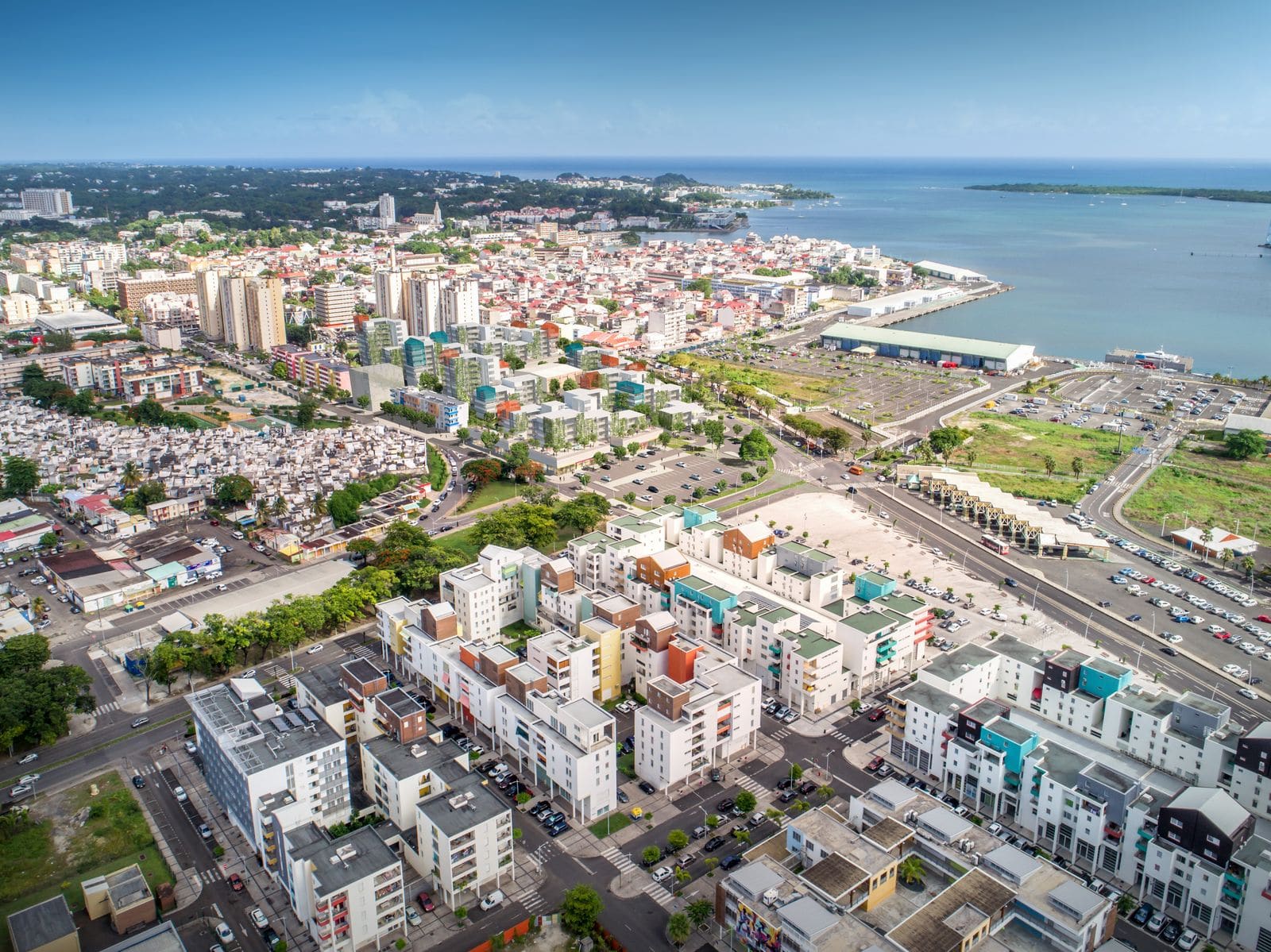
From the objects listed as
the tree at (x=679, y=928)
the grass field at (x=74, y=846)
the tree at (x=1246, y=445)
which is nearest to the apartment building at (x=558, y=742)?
the tree at (x=679, y=928)

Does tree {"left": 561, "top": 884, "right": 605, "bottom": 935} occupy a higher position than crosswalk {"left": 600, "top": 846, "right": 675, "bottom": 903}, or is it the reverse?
tree {"left": 561, "top": 884, "right": 605, "bottom": 935}

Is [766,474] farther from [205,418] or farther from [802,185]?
[802,185]

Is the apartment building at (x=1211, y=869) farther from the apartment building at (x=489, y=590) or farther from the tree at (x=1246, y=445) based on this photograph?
the tree at (x=1246, y=445)

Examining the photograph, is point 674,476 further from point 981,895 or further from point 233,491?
point 981,895

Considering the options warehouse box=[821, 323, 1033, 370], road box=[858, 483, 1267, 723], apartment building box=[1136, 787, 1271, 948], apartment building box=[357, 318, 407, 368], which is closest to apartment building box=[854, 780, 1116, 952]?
apartment building box=[1136, 787, 1271, 948]

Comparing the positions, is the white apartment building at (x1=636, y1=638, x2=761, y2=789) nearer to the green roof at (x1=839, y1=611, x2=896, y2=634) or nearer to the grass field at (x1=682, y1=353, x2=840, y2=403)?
the green roof at (x1=839, y1=611, x2=896, y2=634)

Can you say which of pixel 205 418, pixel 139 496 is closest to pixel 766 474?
pixel 139 496
